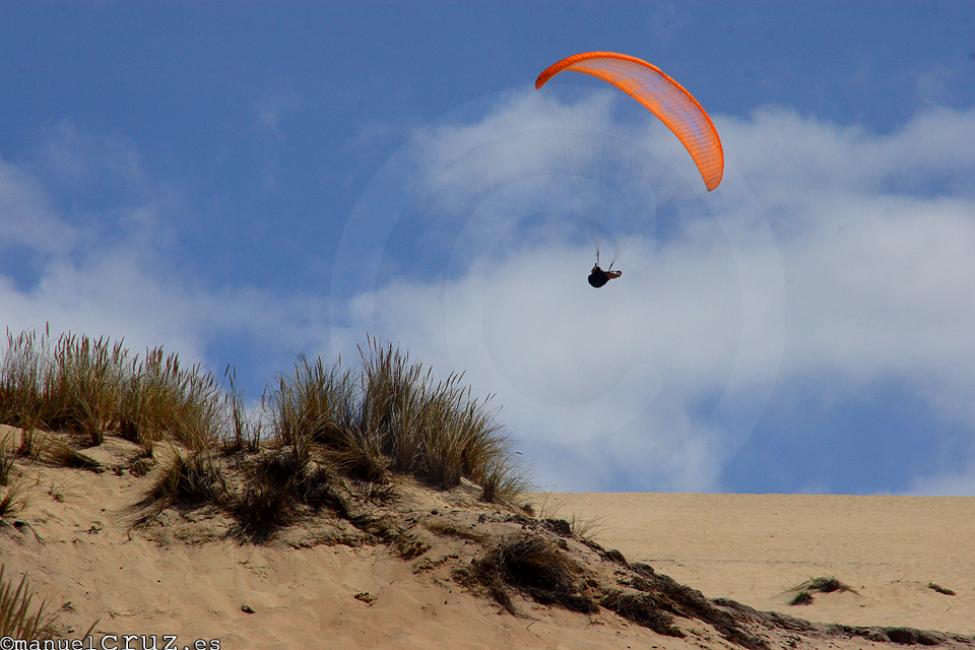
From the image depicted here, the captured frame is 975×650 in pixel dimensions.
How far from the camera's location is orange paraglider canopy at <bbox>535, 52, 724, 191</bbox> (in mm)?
11203

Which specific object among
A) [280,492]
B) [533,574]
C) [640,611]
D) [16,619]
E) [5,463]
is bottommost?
[16,619]

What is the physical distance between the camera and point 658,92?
11.5m

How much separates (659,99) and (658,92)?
10cm

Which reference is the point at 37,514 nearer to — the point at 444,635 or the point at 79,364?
the point at 79,364

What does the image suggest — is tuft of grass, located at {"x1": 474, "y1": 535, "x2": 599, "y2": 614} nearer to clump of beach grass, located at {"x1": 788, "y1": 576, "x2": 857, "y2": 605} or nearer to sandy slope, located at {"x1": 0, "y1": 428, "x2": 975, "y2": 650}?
sandy slope, located at {"x1": 0, "y1": 428, "x2": 975, "y2": 650}

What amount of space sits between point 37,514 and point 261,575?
180cm

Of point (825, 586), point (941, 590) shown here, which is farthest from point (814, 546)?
point (825, 586)

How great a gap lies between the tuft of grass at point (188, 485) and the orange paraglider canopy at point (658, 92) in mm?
5731

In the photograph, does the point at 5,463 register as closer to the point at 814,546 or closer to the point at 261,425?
the point at 261,425

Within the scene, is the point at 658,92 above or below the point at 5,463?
above

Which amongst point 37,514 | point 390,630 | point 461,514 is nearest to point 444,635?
point 390,630

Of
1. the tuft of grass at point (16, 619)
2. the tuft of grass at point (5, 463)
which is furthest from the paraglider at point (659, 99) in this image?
the tuft of grass at point (16, 619)

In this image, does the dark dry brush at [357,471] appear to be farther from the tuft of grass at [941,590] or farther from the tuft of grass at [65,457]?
the tuft of grass at [941,590]

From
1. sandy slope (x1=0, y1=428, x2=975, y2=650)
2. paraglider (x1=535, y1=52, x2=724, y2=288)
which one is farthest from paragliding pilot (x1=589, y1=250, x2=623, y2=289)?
Answer: sandy slope (x1=0, y1=428, x2=975, y2=650)
